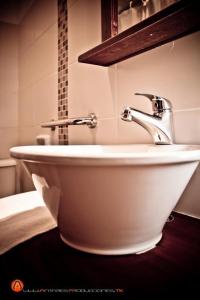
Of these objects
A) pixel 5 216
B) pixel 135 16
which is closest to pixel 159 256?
pixel 5 216

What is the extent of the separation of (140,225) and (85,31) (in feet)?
3.12

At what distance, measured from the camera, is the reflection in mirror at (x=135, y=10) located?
2.11ft

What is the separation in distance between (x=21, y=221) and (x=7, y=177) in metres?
0.88

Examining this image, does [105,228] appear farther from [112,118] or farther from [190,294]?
[112,118]

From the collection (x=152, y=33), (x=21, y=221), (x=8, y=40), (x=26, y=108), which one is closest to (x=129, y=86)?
(x=152, y=33)

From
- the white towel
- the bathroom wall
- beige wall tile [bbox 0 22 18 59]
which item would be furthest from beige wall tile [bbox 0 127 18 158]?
the white towel

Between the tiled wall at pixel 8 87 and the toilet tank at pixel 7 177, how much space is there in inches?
15.9

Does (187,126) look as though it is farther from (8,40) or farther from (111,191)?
(8,40)

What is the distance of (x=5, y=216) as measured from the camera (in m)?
0.59

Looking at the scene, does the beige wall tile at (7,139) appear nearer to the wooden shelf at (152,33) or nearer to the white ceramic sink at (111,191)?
the wooden shelf at (152,33)

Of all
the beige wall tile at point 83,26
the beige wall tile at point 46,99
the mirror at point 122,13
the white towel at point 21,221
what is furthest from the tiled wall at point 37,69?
the white towel at point 21,221

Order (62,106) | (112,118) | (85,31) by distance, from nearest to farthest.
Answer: (112,118) → (85,31) → (62,106)

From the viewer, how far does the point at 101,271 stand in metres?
0.38

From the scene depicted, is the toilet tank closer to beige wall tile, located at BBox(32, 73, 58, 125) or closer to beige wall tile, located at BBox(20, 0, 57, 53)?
beige wall tile, located at BBox(32, 73, 58, 125)
